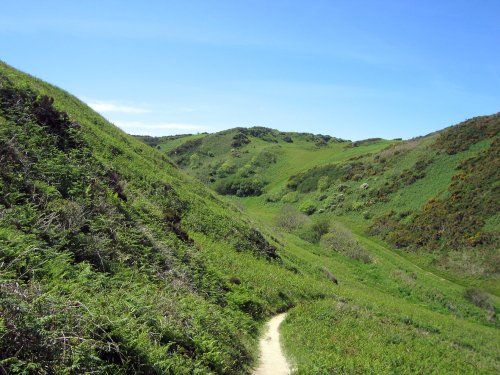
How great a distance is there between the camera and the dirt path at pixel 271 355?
10.9 metres

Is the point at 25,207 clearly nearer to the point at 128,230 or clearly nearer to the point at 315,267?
the point at 128,230

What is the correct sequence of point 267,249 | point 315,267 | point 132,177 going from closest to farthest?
1. point 132,177
2. point 267,249
3. point 315,267

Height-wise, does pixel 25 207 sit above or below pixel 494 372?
above

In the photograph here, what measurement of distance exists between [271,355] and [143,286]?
484 centimetres

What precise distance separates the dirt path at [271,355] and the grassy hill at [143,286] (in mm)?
422

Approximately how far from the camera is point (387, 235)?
58.9 meters

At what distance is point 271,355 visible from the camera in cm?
1228

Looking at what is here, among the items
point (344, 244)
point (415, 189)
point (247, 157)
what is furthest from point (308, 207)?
point (247, 157)

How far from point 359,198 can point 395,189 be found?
23.5 feet

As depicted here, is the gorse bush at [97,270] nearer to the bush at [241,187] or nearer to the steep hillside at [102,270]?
the steep hillside at [102,270]

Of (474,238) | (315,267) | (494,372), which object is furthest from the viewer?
(474,238)

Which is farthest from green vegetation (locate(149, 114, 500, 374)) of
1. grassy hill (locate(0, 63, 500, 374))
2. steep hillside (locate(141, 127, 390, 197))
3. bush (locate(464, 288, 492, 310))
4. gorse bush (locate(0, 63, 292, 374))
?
steep hillside (locate(141, 127, 390, 197))

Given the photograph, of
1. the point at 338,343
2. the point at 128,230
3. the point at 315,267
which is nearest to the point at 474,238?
the point at 315,267

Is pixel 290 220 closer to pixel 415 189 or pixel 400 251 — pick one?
pixel 400 251
